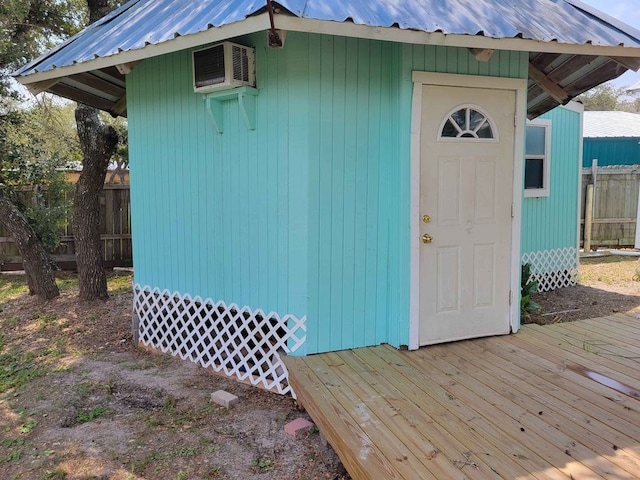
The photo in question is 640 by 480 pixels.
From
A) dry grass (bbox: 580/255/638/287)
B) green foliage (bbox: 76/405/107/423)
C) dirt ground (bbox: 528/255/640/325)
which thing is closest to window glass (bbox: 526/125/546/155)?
dirt ground (bbox: 528/255/640/325)

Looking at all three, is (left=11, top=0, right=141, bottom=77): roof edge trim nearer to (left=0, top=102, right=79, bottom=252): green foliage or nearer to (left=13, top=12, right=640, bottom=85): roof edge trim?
(left=13, top=12, right=640, bottom=85): roof edge trim

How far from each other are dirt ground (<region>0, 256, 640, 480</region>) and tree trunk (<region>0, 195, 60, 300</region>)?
109 centimetres

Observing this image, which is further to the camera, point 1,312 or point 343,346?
point 1,312

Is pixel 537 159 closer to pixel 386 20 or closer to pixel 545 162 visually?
pixel 545 162

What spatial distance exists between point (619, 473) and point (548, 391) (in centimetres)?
96

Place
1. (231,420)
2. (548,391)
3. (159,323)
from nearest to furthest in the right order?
1. (548,391)
2. (231,420)
3. (159,323)

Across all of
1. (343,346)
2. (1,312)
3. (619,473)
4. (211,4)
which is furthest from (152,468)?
(1,312)

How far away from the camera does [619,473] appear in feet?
8.03

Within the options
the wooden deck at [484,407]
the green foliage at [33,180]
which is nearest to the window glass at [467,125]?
the wooden deck at [484,407]

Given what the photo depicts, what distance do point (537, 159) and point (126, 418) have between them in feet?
20.4

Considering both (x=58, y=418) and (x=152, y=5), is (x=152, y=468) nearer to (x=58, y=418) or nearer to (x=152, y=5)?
(x=58, y=418)

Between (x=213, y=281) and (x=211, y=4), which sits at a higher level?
(x=211, y=4)

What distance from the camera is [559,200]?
25.0 feet

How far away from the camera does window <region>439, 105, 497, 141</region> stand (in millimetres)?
4113
